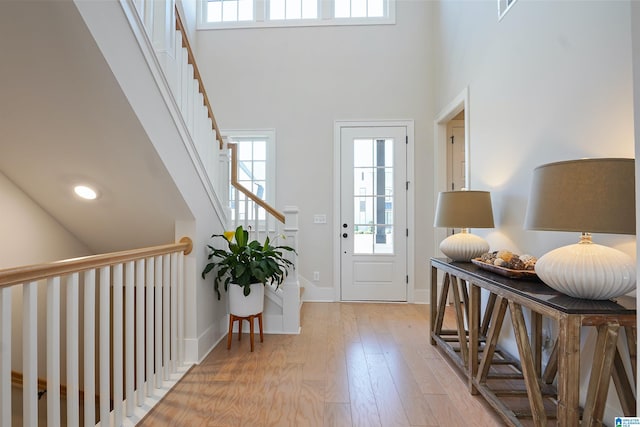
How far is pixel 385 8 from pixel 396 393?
4.31 meters

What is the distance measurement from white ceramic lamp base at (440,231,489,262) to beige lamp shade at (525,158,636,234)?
107cm

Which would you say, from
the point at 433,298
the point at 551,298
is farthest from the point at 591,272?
the point at 433,298

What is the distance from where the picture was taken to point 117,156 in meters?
1.73

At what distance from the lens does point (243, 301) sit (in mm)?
2461

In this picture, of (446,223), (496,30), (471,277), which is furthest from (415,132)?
(471,277)

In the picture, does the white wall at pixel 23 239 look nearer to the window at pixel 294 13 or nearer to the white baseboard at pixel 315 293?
the white baseboard at pixel 315 293

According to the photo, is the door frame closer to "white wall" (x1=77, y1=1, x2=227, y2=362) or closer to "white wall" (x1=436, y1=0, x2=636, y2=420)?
"white wall" (x1=436, y1=0, x2=636, y2=420)

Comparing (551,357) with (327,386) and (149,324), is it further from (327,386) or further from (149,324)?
(149,324)

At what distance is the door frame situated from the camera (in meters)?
3.91

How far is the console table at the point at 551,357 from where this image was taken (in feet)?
3.80

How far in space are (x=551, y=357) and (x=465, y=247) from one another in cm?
82

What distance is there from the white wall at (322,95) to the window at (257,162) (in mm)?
105

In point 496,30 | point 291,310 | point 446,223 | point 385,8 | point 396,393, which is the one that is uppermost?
point 385,8

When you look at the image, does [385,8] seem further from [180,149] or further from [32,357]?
[32,357]
